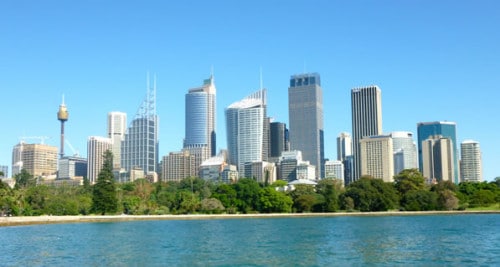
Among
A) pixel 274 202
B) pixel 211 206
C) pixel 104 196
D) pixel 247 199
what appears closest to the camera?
pixel 104 196

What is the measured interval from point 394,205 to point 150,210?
49880 millimetres

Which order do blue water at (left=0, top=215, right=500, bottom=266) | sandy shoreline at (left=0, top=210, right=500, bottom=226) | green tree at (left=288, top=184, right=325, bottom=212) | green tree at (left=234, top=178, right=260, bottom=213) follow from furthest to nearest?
green tree at (left=288, top=184, right=325, bottom=212)
green tree at (left=234, top=178, right=260, bottom=213)
sandy shoreline at (left=0, top=210, right=500, bottom=226)
blue water at (left=0, top=215, right=500, bottom=266)

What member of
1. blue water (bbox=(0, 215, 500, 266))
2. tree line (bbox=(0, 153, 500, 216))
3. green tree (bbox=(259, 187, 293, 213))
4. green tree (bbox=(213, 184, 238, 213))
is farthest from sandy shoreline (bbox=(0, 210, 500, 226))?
blue water (bbox=(0, 215, 500, 266))

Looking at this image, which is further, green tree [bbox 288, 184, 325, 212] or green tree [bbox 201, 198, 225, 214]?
green tree [bbox 288, 184, 325, 212]

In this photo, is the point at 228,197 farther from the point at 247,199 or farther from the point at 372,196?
the point at 372,196

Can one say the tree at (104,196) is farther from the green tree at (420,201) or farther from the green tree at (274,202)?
the green tree at (420,201)

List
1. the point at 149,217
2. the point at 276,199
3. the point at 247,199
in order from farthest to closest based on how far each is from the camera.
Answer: the point at 247,199 → the point at 276,199 → the point at 149,217

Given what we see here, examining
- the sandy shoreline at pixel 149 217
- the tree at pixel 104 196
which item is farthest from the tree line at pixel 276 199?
the sandy shoreline at pixel 149 217

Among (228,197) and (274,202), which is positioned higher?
(228,197)

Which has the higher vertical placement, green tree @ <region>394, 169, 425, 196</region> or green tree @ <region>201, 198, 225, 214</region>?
green tree @ <region>394, 169, 425, 196</region>

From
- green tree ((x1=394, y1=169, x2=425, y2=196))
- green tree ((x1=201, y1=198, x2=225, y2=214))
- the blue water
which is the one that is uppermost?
green tree ((x1=394, y1=169, x2=425, y2=196))

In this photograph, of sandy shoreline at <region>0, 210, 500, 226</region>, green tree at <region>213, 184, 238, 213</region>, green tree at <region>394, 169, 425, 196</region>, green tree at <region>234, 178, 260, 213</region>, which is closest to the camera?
sandy shoreline at <region>0, 210, 500, 226</region>

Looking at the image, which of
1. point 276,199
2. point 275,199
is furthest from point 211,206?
point 276,199

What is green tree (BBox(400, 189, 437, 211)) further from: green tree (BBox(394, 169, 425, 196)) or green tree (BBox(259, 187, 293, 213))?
green tree (BBox(259, 187, 293, 213))
